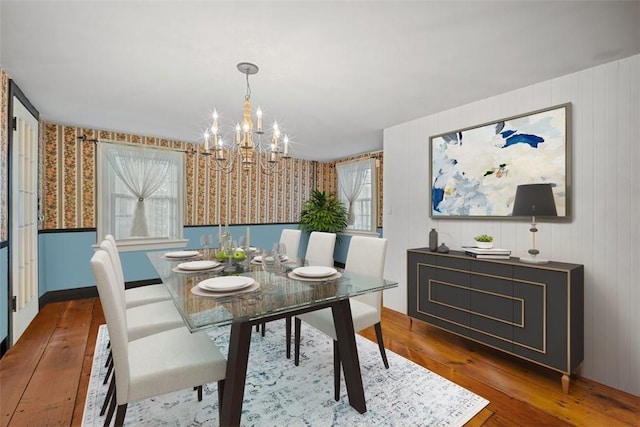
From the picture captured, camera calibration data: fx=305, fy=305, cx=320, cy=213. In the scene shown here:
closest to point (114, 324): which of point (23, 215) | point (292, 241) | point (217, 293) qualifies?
point (217, 293)

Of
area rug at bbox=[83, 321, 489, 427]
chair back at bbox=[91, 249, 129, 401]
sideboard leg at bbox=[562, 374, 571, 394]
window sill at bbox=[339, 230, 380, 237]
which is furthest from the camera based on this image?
window sill at bbox=[339, 230, 380, 237]

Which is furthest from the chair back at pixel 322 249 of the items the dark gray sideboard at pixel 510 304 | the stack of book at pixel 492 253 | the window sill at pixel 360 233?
the window sill at pixel 360 233

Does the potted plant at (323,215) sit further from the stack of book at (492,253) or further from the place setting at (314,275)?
the place setting at (314,275)

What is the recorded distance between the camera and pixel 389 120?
3475 millimetres

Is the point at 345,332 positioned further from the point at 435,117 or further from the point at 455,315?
the point at 435,117

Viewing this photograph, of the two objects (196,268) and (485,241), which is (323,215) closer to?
(485,241)

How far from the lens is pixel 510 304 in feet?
7.57

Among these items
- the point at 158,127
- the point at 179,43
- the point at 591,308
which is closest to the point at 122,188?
the point at 158,127

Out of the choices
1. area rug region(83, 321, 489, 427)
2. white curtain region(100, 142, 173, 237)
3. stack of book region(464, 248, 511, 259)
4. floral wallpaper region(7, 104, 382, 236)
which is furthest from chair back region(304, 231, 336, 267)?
white curtain region(100, 142, 173, 237)

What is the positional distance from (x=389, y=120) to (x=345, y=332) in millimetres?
2514

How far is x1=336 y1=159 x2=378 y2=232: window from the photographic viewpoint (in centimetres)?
534

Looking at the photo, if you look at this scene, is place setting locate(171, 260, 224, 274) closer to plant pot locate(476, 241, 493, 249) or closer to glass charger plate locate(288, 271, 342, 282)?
glass charger plate locate(288, 271, 342, 282)

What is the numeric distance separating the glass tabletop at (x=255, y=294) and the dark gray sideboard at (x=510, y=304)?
108cm

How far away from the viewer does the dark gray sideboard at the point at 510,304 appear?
6.75ft
